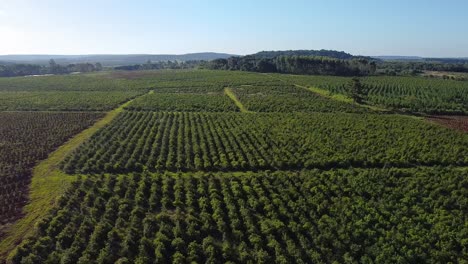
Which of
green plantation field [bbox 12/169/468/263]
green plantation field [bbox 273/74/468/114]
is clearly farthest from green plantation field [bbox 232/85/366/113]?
green plantation field [bbox 12/169/468/263]

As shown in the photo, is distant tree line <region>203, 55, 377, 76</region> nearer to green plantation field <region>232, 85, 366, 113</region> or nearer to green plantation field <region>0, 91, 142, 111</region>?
green plantation field <region>232, 85, 366, 113</region>

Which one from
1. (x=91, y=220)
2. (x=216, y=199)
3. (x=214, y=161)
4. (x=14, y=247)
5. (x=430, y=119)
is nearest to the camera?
(x=14, y=247)

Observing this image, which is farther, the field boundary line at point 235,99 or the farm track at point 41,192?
the field boundary line at point 235,99

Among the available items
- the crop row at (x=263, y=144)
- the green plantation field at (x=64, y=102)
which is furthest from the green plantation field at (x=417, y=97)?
the green plantation field at (x=64, y=102)

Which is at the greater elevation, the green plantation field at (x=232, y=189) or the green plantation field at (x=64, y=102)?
the green plantation field at (x=64, y=102)

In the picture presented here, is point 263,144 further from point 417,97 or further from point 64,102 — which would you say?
point 417,97

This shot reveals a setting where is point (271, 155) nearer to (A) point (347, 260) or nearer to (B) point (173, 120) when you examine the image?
(A) point (347, 260)

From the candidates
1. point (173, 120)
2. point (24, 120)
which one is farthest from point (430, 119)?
point (24, 120)

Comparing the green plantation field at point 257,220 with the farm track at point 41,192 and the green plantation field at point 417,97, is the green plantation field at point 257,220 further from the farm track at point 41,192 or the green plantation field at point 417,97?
the green plantation field at point 417,97
